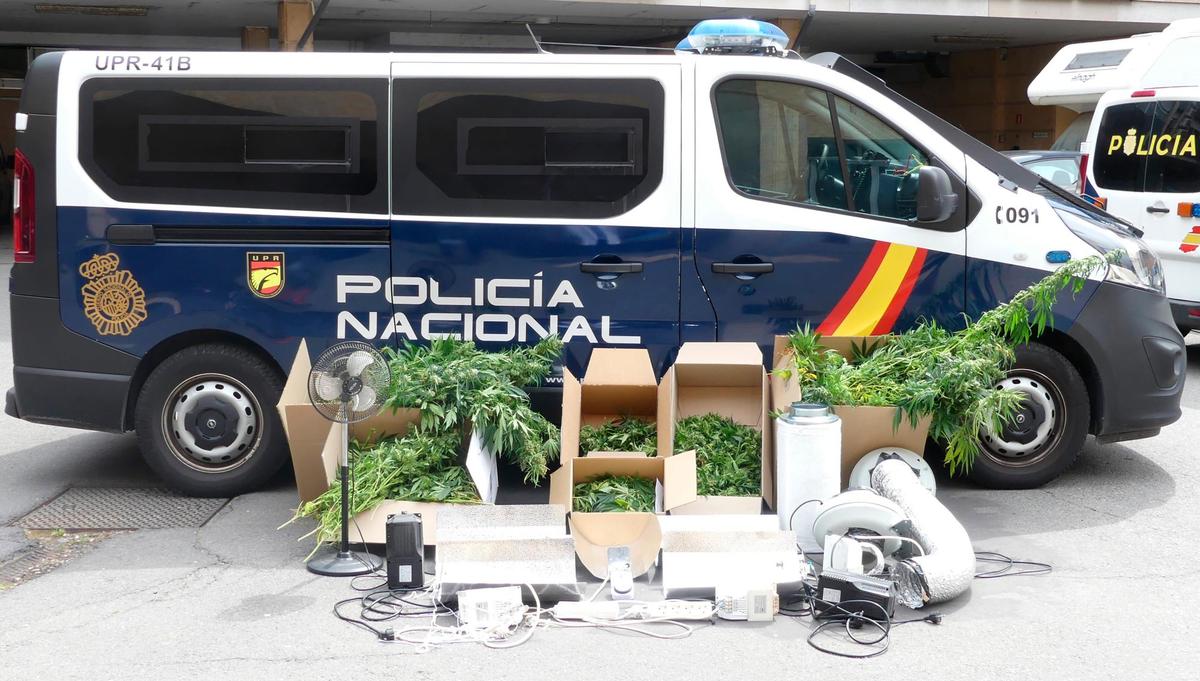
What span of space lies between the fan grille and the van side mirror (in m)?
2.84

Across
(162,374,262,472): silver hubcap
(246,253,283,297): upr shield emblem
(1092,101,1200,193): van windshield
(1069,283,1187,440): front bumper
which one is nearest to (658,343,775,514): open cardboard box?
(1069,283,1187,440): front bumper

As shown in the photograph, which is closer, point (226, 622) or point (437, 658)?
point (437, 658)

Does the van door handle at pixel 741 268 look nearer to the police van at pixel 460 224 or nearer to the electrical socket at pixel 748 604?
the police van at pixel 460 224

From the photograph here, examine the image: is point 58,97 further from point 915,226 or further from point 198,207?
point 915,226

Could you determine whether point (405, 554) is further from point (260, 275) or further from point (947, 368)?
point (947, 368)

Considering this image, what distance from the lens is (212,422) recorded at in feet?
21.5

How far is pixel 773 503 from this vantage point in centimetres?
594

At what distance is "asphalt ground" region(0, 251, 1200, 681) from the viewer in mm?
4477

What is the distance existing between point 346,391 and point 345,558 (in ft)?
2.43

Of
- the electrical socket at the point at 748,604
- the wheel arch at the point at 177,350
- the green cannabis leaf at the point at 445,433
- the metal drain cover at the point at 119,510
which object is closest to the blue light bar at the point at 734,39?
the green cannabis leaf at the point at 445,433

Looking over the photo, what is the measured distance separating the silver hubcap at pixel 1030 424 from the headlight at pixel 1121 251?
0.66m

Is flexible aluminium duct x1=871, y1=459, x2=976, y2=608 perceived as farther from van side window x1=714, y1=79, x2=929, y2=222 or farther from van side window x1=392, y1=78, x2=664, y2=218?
van side window x1=392, y1=78, x2=664, y2=218

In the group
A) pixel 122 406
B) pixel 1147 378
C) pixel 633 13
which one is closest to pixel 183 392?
pixel 122 406

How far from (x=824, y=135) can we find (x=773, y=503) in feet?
6.41
